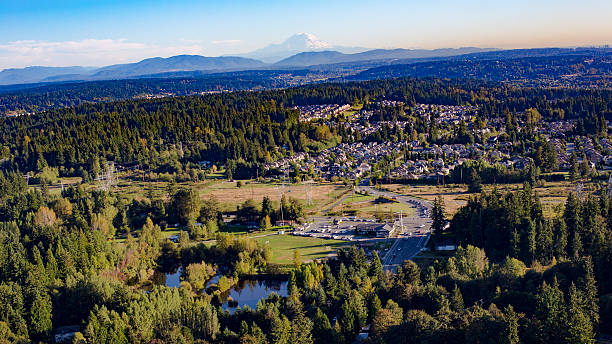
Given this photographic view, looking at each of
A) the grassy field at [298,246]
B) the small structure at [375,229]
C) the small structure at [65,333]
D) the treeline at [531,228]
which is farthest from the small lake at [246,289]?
the treeline at [531,228]

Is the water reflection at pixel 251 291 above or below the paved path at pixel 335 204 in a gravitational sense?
below

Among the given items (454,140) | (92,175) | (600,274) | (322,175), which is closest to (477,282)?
(600,274)

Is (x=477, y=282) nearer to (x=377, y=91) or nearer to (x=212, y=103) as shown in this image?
(x=212, y=103)

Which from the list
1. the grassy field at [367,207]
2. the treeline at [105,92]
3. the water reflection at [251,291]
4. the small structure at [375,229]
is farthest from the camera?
the treeline at [105,92]

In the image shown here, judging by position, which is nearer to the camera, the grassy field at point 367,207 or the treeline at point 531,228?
the treeline at point 531,228

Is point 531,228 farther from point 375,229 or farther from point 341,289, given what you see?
point 341,289

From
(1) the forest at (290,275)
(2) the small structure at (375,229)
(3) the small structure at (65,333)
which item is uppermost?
(1) the forest at (290,275)

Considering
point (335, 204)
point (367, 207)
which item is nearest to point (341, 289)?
point (367, 207)

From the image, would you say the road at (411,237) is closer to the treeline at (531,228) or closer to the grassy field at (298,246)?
the treeline at (531,228)

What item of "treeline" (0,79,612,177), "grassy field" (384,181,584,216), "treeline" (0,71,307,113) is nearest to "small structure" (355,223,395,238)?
"grassy field" (384,181,584,216)
